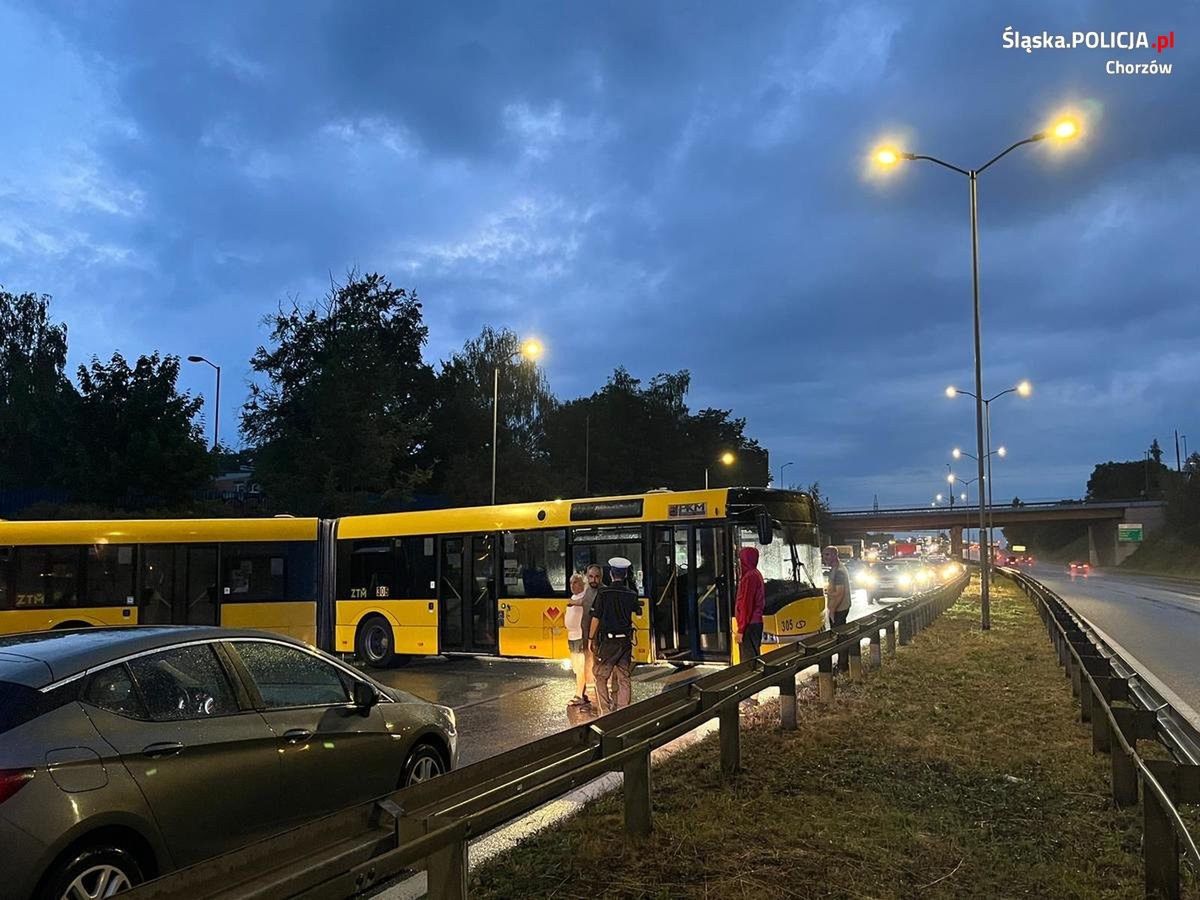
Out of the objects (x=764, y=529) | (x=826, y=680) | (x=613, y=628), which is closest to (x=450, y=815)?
(x=613, y=628)

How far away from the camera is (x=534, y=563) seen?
51.0 feet

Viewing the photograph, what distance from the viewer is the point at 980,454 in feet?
72.3

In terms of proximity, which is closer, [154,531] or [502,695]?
[502,695]

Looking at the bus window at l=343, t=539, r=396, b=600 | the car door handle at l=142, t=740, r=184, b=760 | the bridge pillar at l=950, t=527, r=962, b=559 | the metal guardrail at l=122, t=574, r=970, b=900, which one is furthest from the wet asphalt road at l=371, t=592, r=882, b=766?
the bridge pillar at l=950, t=527, r=962, b=559

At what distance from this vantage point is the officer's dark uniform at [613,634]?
976 centimetres

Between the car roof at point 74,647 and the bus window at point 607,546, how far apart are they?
946cm

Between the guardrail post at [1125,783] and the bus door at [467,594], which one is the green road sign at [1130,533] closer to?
the bus door at [467,594]

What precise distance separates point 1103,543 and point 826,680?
329ft

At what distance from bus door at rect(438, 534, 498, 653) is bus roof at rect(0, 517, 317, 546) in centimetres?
323

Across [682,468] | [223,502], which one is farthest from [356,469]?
[682,468]

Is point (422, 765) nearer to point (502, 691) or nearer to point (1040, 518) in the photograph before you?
point (502, 691)

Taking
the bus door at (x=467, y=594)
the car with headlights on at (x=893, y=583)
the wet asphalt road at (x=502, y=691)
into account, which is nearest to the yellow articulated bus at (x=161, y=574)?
the wet asphalt road at (x=502, y=691)

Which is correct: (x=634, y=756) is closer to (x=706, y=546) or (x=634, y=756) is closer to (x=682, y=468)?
(x=706, y=546)

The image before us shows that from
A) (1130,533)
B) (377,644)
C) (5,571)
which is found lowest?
(377,644)
